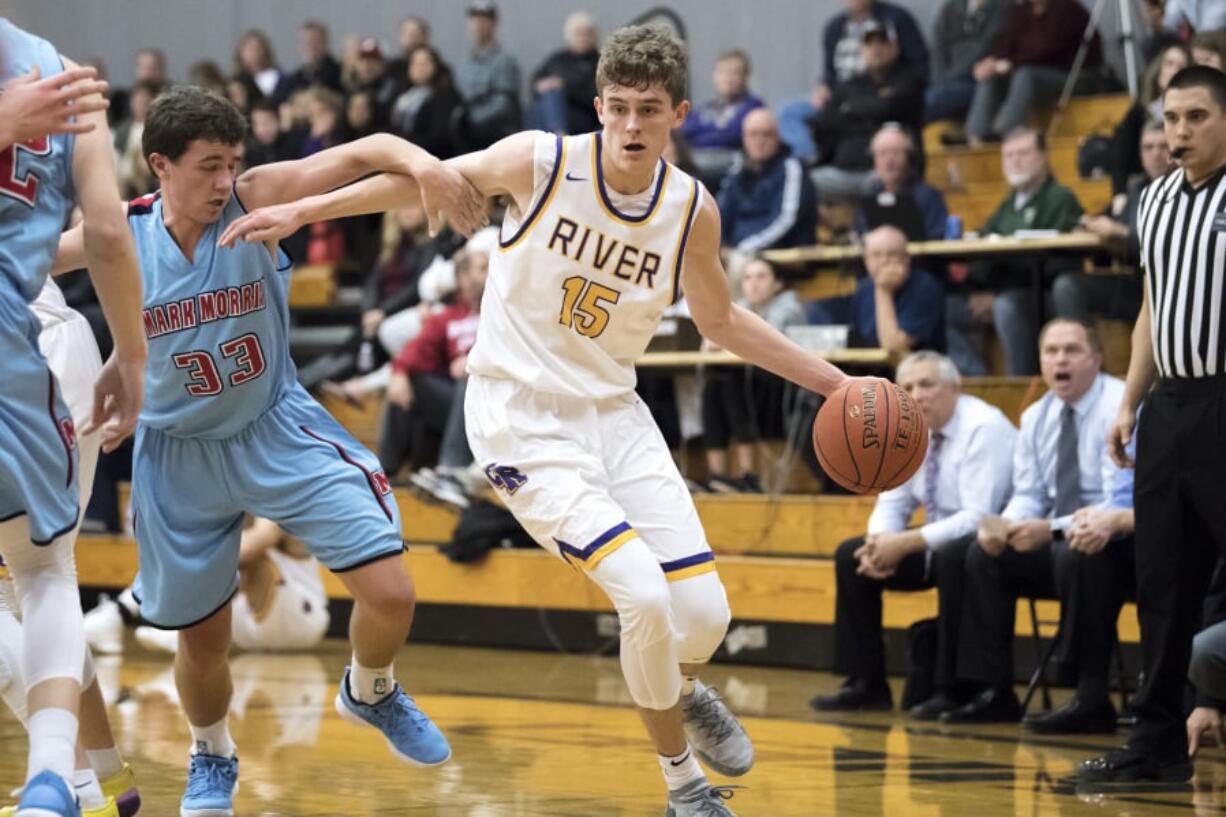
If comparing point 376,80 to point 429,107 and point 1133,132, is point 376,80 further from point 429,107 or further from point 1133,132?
point 1133,132

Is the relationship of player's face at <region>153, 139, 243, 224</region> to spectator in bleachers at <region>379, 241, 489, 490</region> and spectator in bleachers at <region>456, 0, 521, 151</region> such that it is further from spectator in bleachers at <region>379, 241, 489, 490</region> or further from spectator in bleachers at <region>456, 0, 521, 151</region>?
spectator in bleachers at <region>456, 0, 521, 151</region>

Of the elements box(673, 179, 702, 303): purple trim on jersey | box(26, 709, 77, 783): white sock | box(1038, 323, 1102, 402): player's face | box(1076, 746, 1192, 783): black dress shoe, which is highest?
box(673, 179, 702, 303): purple trim on jersey

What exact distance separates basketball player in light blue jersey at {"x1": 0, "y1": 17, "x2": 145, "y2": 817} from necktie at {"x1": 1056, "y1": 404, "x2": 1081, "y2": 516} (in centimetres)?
455

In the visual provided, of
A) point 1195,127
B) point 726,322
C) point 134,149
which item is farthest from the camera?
point 134,149

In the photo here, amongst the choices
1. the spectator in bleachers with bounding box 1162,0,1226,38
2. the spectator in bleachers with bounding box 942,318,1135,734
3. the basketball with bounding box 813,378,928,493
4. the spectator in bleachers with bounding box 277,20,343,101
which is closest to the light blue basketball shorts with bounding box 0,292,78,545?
the basketball with bounding box 813,378,928,493

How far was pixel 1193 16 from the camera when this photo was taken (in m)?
10.4

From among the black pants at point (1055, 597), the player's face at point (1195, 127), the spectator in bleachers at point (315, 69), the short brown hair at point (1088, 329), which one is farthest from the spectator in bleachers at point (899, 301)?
the spectator in bleachers at point (315, 69)

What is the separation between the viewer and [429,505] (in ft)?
34.8

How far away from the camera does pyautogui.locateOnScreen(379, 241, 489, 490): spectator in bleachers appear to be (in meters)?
10.8

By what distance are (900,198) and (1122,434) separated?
→ 4.39m

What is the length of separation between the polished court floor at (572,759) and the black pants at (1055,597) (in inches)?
11.7

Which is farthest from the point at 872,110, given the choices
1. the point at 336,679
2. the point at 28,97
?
the point at 28,97

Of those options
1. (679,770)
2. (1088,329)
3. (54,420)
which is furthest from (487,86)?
(54,420)

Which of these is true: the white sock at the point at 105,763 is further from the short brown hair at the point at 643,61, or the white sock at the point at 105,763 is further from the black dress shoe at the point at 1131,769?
the black dress shoe at the point at 1131,769
